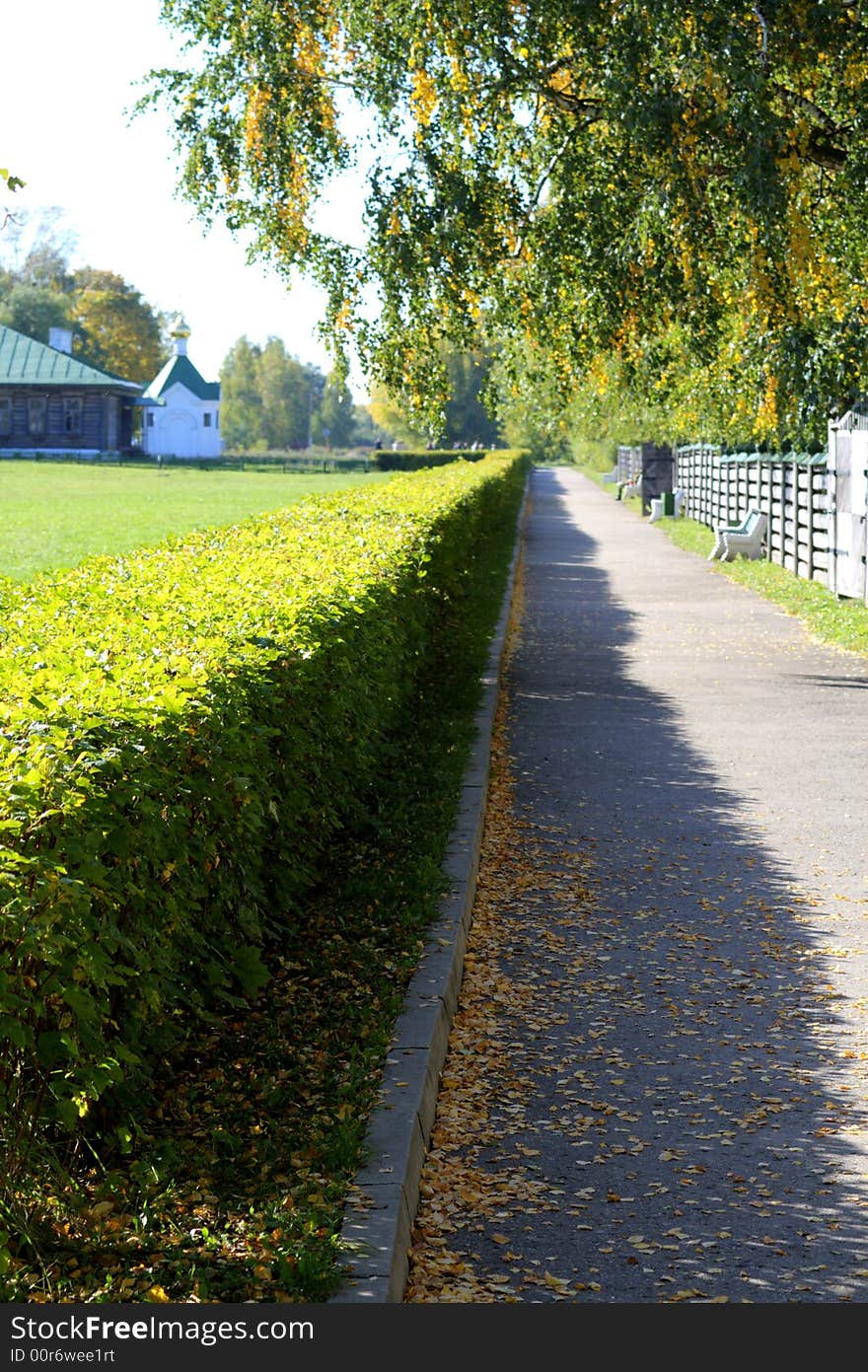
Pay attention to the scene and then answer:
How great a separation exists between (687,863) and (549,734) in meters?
3.89

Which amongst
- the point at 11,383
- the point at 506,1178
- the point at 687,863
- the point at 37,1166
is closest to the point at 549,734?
the point at 687,863

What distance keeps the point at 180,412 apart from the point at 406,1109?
9950cm

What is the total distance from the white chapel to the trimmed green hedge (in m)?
94.7

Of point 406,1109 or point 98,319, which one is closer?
point 406,1109

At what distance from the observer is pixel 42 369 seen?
267 ft

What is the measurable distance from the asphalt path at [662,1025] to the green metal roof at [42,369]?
72671mm

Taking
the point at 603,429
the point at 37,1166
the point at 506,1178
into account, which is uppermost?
the point at 603,429

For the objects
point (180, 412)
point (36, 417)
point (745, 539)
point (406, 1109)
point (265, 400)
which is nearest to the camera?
point (406, 1109)

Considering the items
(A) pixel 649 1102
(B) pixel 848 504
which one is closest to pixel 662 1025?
(A) pixel 649 1102

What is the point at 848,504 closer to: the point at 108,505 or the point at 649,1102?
the point at 649,1102

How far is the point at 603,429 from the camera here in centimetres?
5856

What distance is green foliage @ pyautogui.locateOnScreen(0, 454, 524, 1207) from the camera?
141 inches

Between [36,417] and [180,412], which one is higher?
[180,412]

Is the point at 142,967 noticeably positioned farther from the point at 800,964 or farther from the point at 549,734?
the point at 549,734
